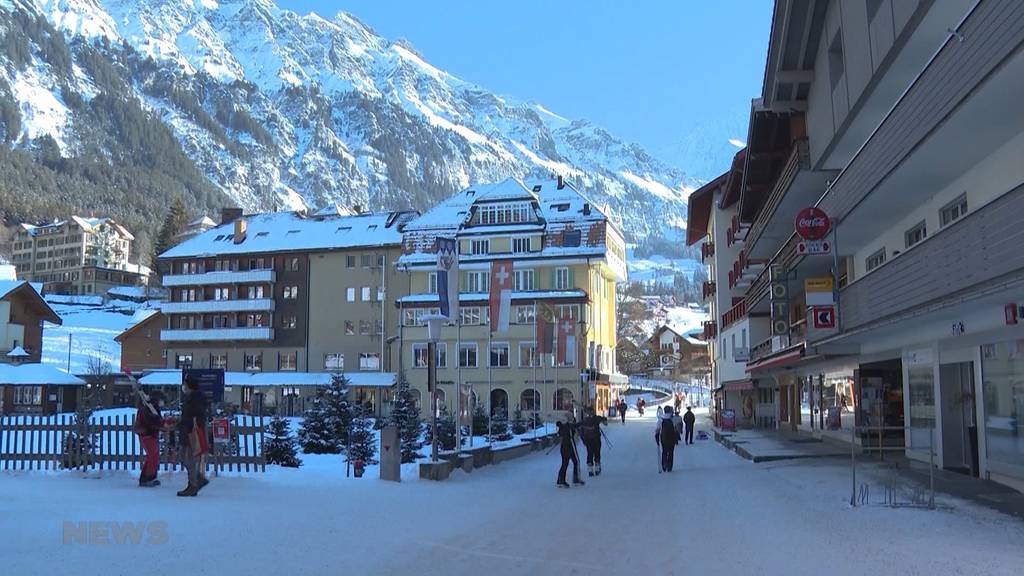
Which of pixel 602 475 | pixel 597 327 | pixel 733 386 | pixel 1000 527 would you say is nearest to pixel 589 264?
pixel 597 327

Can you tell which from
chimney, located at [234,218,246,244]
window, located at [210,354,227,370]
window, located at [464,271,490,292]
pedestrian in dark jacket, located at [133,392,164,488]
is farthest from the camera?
chimney, located at [234,218,246,244]

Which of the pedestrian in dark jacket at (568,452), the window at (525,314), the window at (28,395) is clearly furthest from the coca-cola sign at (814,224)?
the window at (28,395)

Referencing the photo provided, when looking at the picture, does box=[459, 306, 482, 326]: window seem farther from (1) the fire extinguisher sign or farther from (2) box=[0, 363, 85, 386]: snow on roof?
(1) the fire extinguisher sign

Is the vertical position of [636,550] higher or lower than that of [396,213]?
lower

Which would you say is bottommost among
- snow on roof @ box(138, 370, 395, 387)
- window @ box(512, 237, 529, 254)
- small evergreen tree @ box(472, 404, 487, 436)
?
small evergreen tree @ box(472, 404, 487, 436)

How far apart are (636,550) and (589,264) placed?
195ft

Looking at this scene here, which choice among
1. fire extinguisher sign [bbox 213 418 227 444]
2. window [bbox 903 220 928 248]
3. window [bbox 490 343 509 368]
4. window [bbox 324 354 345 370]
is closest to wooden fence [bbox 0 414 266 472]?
fire extinguisher sign [bbox 213 418 227 444]

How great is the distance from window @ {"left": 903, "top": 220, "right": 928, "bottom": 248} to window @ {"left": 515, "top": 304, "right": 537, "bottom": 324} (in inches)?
1847

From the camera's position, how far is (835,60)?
24.9 meters

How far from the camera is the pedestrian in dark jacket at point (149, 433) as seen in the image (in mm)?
15493

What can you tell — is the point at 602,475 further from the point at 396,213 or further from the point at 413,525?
the point at 396,213

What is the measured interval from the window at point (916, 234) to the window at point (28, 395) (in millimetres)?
55461

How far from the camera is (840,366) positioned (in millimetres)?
30547

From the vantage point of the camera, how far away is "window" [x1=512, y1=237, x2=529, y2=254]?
234ft
